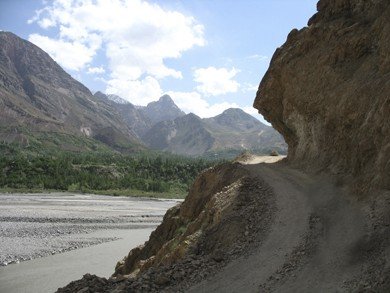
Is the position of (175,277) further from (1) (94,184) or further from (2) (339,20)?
(1) (94,184)

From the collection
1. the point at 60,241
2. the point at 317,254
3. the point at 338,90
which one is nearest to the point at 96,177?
the point at 60,241

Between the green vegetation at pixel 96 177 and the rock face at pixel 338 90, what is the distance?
336 ft

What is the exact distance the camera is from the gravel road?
46228 mm

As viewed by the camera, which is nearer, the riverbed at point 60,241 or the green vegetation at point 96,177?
the riverbed at point 60,241

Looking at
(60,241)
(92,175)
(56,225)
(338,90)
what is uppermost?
(338,90)

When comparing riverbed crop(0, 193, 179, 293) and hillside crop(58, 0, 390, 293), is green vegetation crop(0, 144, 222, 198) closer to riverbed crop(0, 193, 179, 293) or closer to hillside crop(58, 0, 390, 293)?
riverbed crop(0, 193, 179, 293)

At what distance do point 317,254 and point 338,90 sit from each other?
1194cm

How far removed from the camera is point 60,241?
169ft

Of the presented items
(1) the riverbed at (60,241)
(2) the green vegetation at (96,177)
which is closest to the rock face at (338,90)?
(1) the riverbed at (60,241)

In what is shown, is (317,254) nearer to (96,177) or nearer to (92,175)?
(96,177)

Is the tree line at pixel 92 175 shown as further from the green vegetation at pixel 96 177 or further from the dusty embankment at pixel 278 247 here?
the dusty embankment at pixel 278 247

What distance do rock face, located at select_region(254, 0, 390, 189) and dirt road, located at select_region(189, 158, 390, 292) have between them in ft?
6.74

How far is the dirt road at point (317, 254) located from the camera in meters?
13.4

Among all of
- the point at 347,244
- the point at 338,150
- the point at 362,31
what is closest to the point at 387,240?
the point at 347,244
